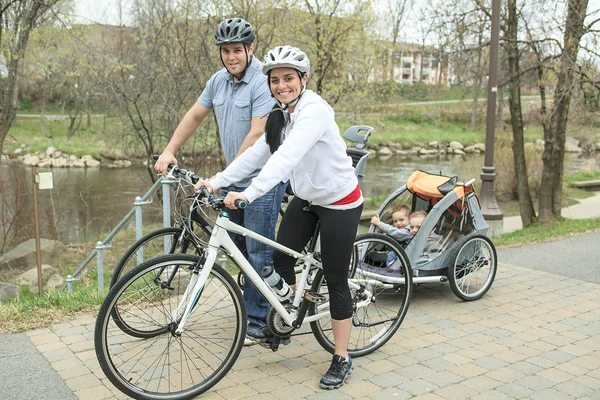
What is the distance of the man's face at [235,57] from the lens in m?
4.06

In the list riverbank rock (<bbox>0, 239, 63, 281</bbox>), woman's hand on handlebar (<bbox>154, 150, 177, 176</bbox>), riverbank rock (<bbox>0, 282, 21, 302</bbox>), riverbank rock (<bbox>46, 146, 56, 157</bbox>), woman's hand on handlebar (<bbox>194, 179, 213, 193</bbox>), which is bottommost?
riverbank rock (<bbox>0, 239, 63, 281</bbox>)

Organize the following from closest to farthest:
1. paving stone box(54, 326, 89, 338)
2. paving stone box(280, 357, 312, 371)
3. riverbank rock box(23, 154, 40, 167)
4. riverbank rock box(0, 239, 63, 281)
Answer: paving stone box(280, 357, 312, 371)
paving stone box(54, 326, 89, 338)
riverbank rock box(0, 239, 63, 281)
riverbank rock box(23, 154, 40, 167)

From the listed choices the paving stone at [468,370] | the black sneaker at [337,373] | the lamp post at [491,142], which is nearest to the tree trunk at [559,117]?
the lamp post at [491,142]

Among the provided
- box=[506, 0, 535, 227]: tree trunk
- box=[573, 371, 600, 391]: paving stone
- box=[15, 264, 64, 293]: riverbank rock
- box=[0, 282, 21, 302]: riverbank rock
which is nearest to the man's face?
box=[573, 371, 600, 391]: paving stone

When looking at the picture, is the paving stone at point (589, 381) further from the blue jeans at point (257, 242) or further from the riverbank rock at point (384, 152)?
the riverbank rock at point (384, 152)

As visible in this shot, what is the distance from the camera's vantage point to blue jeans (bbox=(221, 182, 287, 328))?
13.6ft

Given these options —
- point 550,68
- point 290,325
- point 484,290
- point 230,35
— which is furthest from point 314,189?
point 550,68

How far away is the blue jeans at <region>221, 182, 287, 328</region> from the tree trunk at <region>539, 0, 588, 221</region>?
7.48 m

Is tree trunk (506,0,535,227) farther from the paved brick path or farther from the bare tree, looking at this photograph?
the bare tree

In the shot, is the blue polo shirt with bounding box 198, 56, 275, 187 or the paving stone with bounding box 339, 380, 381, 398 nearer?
→ the paving stone with bounding box 339, 380, 381, 398

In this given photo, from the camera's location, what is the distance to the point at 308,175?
3619 mm

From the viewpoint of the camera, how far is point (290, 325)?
3900 millimetres

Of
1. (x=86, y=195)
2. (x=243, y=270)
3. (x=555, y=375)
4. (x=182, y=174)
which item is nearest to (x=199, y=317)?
(x=243, y=270)

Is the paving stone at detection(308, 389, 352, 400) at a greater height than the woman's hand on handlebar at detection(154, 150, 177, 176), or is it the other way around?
the woman's hand on handlebar at detection(154, 150, 177, 176)
